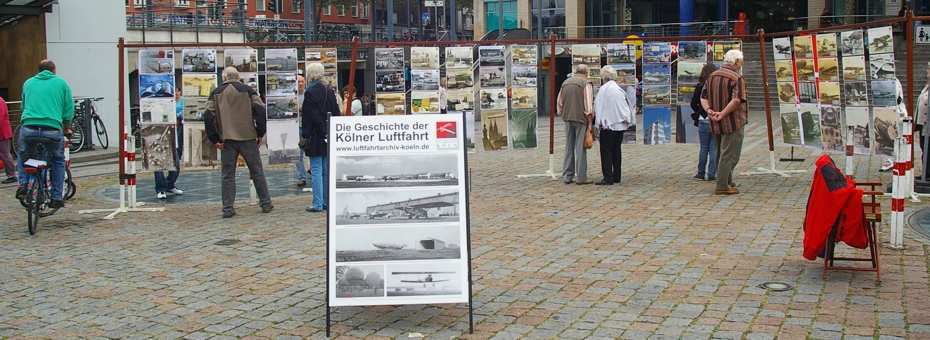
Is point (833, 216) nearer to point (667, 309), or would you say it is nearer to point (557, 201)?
point (667, 309)

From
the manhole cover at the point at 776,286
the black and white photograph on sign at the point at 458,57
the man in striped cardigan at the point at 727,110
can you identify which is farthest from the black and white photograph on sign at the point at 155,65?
the manhole cover at the point at 776,286

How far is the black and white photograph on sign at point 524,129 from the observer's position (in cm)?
1336

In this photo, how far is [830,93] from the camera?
11336 mm

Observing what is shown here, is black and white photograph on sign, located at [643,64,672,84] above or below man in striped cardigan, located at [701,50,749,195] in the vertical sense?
above

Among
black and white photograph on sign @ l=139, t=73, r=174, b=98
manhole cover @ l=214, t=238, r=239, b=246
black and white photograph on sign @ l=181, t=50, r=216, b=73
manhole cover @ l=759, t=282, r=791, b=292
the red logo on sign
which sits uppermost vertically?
black and white photograph on sign @ l=181, t=50, r=216, b=73

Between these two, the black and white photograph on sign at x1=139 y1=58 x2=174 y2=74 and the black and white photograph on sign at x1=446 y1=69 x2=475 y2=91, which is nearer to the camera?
the black and white photograph on sign at x1=139 y1=58 x2=174 y2=74

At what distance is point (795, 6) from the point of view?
49656 millimetres

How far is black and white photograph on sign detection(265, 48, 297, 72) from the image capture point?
11953 mm

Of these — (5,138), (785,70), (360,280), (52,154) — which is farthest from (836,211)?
(5,138)

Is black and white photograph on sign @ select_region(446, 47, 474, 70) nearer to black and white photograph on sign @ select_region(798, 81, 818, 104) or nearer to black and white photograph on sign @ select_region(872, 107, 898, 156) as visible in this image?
black and white photograph on sign @ select_region(798, 81, 818, 104)

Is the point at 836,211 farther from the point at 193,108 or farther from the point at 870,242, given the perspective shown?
the point at 193,108

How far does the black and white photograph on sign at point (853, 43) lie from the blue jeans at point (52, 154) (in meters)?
8.97

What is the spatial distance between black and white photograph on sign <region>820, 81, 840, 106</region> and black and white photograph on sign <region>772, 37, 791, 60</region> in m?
1.25

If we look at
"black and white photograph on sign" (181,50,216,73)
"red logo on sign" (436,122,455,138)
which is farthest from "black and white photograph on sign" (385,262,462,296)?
"black and white photograph on sign" (181,50,216,73)
